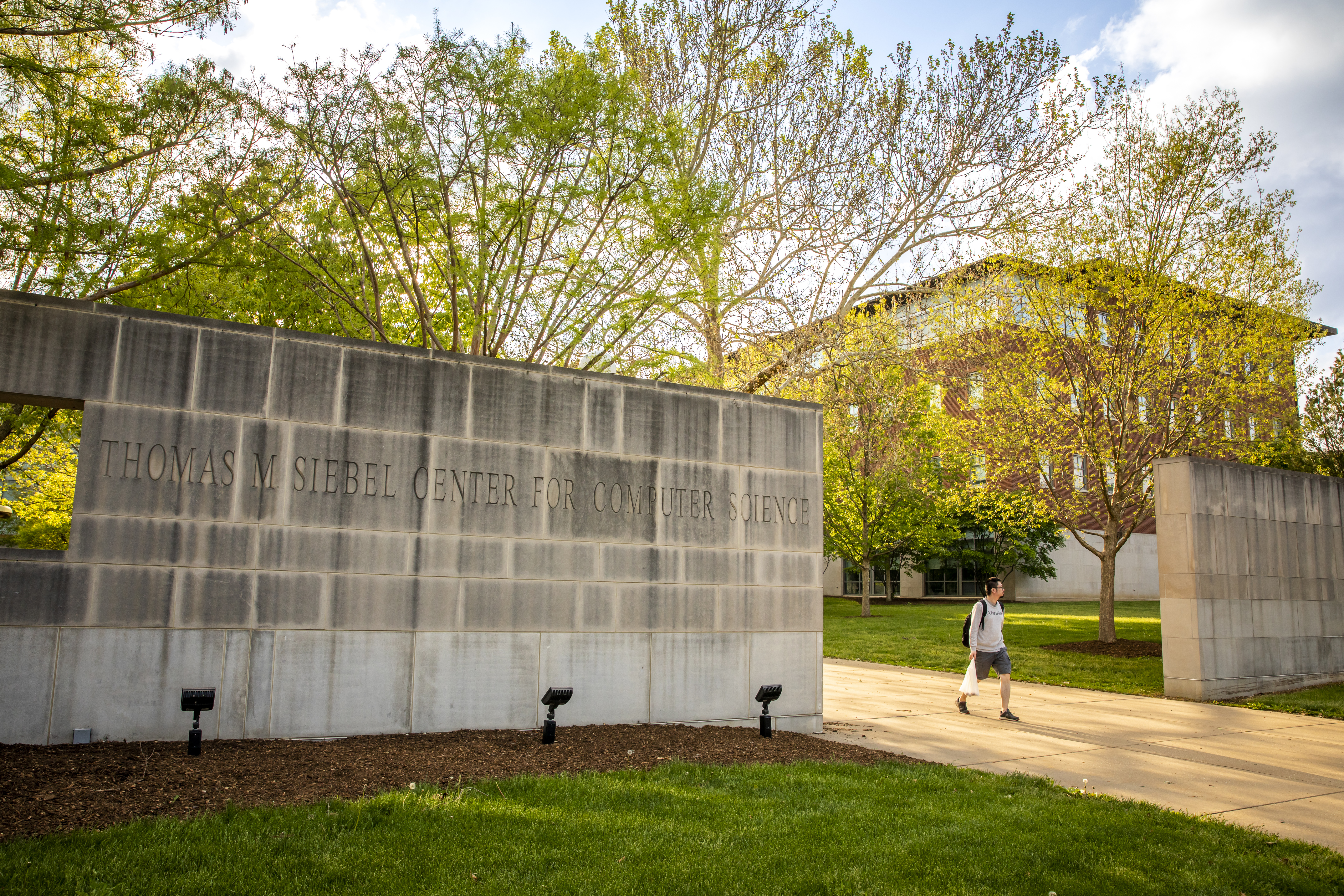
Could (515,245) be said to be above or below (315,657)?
above

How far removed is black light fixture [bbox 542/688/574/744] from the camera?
7.44m

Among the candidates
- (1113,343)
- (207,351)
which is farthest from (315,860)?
(1113,343)

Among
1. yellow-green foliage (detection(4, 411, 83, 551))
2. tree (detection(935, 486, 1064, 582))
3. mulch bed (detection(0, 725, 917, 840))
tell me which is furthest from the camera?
tree (detection(935, 486, 1064, 582))

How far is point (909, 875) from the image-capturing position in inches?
190

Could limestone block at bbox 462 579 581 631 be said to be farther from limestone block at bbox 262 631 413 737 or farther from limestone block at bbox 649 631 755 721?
limestone block at bbox 649 631 755 721

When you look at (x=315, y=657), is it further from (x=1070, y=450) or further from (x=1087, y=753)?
(x=1070, y=450)

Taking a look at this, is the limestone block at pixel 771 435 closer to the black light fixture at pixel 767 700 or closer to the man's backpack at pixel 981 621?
the black light fixture at pixel 767 700

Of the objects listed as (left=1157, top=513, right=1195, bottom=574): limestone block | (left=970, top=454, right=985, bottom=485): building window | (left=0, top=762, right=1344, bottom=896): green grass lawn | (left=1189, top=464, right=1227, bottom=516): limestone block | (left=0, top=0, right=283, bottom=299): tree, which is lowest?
(left=0, top=762, right=1344, bottom=896): green grass lawn

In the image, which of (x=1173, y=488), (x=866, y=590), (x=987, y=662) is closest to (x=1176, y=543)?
(x=1173, y=488)

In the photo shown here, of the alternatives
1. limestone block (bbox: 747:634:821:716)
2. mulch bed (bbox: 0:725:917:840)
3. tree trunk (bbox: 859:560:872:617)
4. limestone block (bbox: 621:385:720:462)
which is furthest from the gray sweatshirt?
tree trunk (bbox: 859:560:872:617)

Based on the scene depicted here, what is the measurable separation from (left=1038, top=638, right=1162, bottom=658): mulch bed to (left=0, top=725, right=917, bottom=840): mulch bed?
12.6 m

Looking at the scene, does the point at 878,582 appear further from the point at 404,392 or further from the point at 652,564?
the point at 404,392

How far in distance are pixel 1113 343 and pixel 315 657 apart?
17.7m

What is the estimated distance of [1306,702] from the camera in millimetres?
12664
